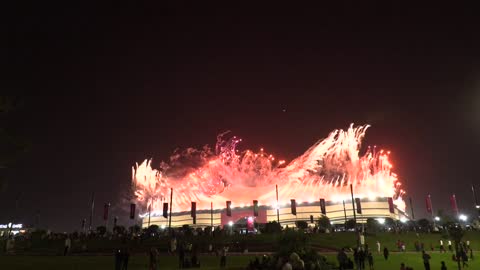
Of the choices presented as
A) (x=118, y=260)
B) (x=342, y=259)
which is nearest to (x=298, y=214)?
(x=342, y=259)

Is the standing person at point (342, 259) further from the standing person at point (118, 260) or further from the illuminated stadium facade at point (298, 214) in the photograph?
the illuminated stadium facade at point (298, 214)

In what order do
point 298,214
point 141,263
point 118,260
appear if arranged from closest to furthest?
point 118,260 < point 141,263 < point 298,214

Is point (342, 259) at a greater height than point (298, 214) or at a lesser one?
lesser

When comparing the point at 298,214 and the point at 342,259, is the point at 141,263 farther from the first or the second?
the point at 298,214

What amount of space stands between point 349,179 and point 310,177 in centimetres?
1100

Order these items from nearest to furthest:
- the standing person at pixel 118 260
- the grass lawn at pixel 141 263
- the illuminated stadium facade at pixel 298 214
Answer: the standing person at pixel 118 260, the grass lawn at pixel 141 263, the illuminated stadium facade at pixel 298 214

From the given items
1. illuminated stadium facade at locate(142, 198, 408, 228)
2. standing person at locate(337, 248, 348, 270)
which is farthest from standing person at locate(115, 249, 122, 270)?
illuminated stadium facade at locate(142, 198, 408, 228)

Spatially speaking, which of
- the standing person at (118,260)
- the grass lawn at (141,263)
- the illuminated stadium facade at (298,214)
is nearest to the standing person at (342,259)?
the grass lawn at (141,263)

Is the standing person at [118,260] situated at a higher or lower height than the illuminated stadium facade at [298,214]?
lower

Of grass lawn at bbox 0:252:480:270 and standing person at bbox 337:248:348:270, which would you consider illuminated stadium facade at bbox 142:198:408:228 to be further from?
standing person at bbox 337:248:348:270

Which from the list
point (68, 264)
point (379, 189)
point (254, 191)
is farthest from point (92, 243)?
point (379, 189)

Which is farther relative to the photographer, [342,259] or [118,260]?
[342,259]

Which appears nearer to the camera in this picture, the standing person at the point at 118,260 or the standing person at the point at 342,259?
the standing person at the point at 118,260

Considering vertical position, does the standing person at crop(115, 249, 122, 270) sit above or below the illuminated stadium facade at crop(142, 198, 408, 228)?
below
